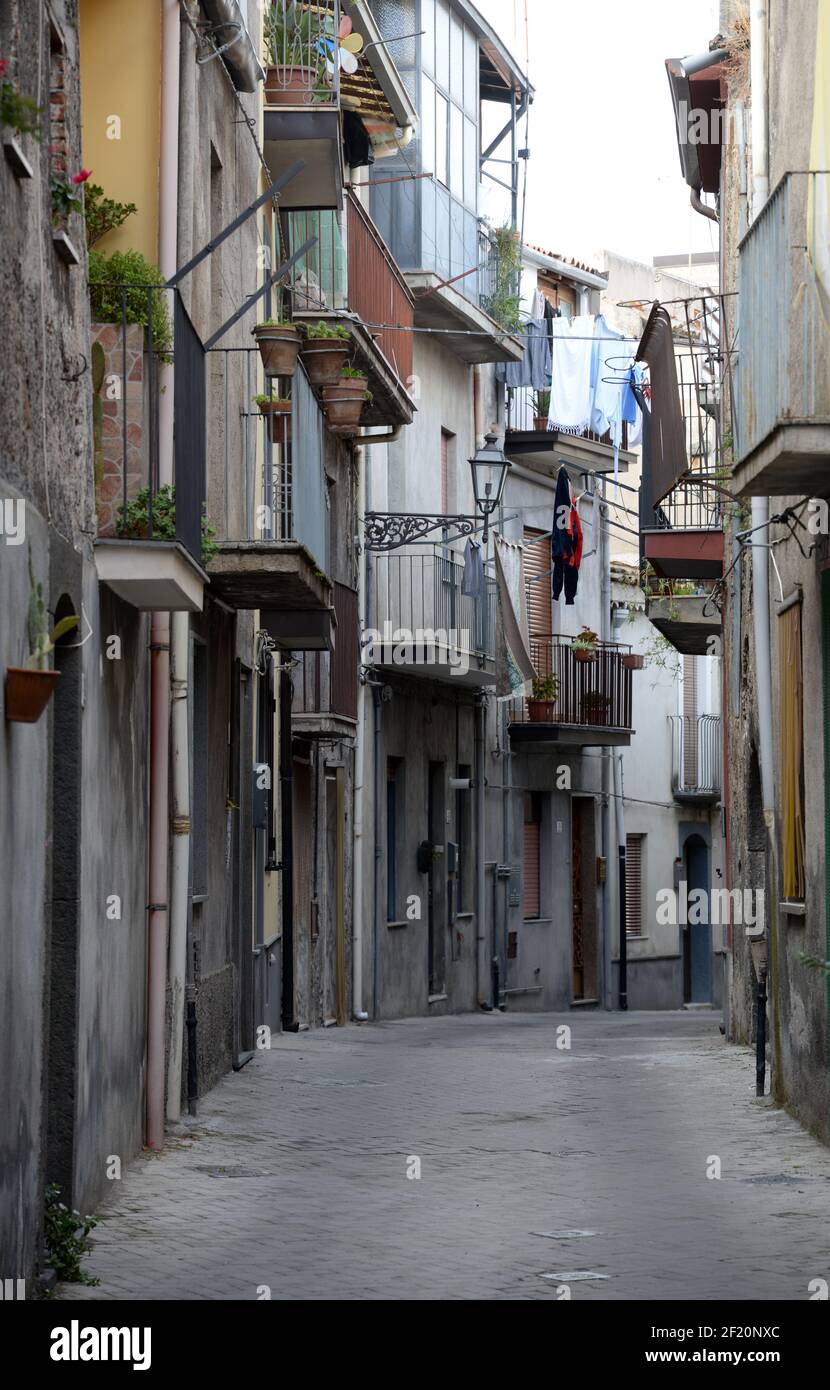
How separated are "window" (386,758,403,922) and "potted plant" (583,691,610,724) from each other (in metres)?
6.20

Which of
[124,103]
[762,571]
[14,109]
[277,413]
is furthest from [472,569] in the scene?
[14,109]

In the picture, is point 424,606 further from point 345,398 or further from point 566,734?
point 345,398

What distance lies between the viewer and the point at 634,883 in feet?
116

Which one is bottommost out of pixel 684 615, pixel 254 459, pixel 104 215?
pixel 684 615

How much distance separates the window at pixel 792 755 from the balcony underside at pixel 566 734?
1581 centimetres

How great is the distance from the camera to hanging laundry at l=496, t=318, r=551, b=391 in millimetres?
29688

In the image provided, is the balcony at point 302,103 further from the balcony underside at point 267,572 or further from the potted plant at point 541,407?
the potted plant at point 541,407

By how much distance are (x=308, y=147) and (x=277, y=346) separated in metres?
4.06

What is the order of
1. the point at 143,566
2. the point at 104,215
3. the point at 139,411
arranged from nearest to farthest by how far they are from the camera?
the point at 143,566 → the point at 139,411 → the point at 104,215

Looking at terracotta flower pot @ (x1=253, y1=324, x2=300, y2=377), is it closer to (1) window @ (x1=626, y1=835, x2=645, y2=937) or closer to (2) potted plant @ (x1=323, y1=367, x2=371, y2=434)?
(2) potted plant @ (x1=323, y1=367, x2=371, y2=434)

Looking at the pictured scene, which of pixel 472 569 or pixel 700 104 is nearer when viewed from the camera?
pixel 700 104

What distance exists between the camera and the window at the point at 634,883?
114 ft
